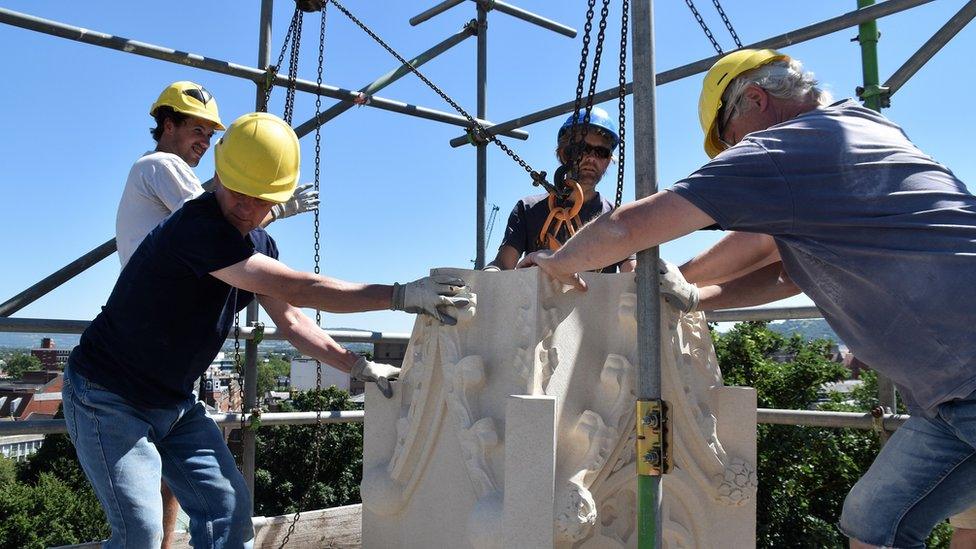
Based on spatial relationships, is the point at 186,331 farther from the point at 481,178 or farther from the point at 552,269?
the point at 481,178

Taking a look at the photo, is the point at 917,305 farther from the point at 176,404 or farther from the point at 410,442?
the point at 176,404

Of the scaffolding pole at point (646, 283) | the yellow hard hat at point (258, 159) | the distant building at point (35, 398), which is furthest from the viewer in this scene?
the distant building at point (35, 398)

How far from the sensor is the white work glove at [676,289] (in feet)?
9.32

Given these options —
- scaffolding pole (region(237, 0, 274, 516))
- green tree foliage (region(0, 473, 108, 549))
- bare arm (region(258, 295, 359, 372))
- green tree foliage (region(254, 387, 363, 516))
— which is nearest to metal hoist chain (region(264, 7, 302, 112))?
scaffolding pole (region(237, 0, 274, 516))

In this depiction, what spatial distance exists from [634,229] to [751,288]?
108 centimetres

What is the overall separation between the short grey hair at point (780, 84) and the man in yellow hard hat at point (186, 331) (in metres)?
1.14

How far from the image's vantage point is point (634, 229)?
87.2 inches

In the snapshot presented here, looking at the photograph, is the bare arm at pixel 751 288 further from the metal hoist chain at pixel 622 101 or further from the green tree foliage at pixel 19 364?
the green tree foliage at pixel 19 364

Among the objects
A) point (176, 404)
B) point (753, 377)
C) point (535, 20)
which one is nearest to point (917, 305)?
point (176, 404)

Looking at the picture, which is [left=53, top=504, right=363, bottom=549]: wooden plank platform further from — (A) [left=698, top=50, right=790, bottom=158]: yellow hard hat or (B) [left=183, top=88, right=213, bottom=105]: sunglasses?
(A) [left=698, top=50, right=790, bottom=158]: yellow hard hat

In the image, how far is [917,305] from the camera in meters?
1.99

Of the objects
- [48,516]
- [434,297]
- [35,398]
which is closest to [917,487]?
[434,297]

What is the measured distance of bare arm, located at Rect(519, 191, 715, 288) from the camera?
2148 mm

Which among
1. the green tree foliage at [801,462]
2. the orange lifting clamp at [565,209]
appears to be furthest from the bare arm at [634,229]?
the green tree foliage at [801,462]
